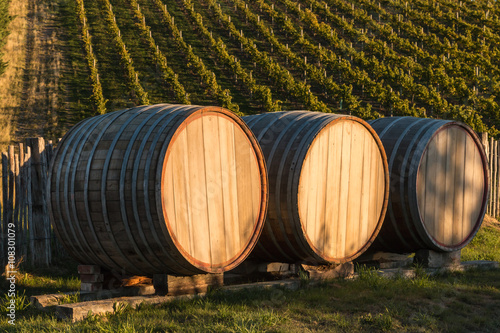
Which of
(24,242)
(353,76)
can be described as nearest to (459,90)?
(353,76)

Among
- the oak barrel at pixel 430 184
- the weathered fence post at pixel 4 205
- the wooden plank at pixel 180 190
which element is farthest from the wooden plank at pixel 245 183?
the weathered fence post at pixel 4 205

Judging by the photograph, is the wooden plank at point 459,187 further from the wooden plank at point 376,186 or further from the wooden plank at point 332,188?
the wooden plank at point 332,188

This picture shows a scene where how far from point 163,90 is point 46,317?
2358 cm

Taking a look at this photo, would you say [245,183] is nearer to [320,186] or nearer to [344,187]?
[320,186]

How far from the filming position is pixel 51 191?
5059 mm

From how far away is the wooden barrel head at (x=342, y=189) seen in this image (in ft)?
18.4

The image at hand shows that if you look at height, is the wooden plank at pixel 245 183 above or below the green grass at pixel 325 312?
above

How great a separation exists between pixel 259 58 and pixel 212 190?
2661cm

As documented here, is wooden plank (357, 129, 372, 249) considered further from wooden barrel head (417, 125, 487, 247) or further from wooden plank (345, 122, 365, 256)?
wooden barrel head (417, 125, 487, 247)

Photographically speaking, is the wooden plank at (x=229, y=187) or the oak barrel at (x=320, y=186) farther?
the oak barrel at (x=320, y=186)

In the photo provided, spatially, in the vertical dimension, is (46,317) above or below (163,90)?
below

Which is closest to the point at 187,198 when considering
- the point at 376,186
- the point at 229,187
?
the point at 229,187

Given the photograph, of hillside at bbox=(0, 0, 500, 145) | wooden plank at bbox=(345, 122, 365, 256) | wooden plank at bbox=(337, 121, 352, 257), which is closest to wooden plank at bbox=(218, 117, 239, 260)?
wooden plank at bbox=(337, 121, 352, 257)

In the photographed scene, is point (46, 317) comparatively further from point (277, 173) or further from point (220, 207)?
point (277, 173)
